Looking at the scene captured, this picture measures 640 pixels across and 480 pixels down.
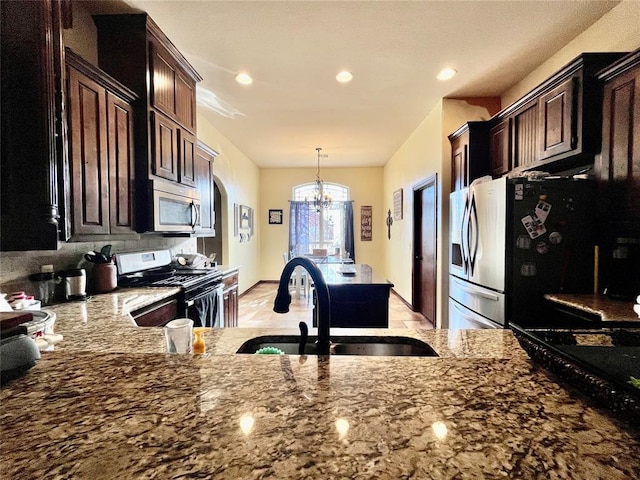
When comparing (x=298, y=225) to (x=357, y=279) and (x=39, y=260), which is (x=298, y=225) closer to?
(x=357, y=279)

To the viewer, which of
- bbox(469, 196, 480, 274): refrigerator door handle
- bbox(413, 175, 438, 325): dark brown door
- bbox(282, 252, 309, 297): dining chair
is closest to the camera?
bbox(469, 196, 480, 274): refrigerator door handle

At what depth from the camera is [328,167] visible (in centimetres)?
781

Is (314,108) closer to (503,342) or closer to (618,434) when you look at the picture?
(503,342)

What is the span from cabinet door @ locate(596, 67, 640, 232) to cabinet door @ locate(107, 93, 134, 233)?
10.8 ft

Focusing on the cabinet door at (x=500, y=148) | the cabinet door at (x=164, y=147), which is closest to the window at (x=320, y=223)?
the cabinet door at (x=500, y=148)

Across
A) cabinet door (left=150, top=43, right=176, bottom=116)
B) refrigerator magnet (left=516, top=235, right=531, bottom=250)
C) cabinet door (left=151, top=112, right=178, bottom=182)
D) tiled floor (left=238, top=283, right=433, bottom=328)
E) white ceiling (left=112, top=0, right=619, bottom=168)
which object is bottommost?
tiled floor (left=238, top=283, right=433, bottom=328)

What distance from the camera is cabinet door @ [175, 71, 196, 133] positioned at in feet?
9.20

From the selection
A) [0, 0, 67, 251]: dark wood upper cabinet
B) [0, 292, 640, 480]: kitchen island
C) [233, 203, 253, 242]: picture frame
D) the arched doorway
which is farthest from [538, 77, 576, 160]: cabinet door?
[233, 203, 253, 242]: picture frame

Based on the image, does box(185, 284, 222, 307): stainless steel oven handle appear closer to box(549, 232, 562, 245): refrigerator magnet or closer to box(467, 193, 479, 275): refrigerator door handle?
box(467, 193, 479, 275): refrigerator door handle

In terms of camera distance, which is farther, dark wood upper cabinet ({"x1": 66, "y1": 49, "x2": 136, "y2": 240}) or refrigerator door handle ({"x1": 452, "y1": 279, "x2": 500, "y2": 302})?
refrigerator door handle ({"x1": 452, "y1": 279, "x2": 500, "y2": 302})

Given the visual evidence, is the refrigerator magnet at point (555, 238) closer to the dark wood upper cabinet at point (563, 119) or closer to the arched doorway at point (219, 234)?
the dark wood upper cabinet at point (563, 119)

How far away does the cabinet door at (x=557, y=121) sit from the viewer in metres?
2.25

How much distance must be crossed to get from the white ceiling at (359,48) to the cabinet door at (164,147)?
71 centimetres

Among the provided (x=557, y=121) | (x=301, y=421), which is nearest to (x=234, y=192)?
(x=557, y=121)
